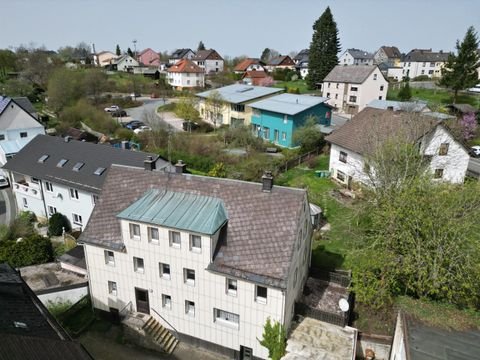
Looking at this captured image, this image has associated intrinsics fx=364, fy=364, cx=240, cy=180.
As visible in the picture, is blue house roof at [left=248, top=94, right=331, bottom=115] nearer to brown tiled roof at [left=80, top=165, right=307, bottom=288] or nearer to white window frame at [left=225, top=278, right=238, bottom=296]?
brown tiled roof at [left=80, top=165, right=307, bottom=288]

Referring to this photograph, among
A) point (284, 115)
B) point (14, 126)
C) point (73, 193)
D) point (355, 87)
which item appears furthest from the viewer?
point (355, 87)

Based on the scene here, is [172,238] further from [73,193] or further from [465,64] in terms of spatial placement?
[465,64]

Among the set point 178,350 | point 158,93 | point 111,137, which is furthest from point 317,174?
point 158,93

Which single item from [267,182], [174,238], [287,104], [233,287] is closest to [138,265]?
[174,238]

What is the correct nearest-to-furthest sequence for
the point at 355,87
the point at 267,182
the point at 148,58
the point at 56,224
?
the point at 267,182 → the point at 56,224 → the point at 355,87 → the point at 148,58

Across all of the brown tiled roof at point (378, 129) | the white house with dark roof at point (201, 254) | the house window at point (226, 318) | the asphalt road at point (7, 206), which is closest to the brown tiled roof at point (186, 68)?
the asphalt road at point (7, 206)

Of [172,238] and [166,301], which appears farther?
[166,301]

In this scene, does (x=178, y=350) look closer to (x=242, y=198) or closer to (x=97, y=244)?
(x=97, y=244)

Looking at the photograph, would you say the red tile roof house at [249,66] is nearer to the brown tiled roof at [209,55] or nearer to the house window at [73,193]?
the brown tiled roof at [209,55]
